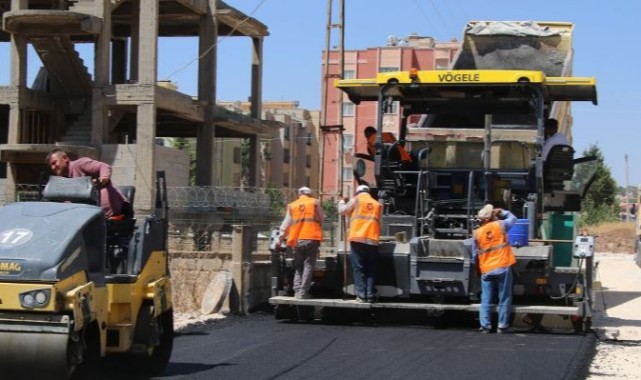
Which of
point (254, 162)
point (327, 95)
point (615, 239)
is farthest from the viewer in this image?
point (615, 239)

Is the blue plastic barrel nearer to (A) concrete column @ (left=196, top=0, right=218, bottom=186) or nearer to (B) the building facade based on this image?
(A) concrete column @ (left=196, top=0, right=218, bottom=186)

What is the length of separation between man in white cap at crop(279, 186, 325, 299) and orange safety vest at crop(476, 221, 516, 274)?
7.30 feet

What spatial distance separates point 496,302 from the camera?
1191cm

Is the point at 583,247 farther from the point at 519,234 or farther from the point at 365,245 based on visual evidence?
the point at 365,245

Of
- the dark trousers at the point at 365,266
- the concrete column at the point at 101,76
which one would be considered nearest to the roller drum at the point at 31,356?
the dark trousers at the point at 365,266

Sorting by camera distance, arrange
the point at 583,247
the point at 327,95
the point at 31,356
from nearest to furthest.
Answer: the point at 31,356 < the point at 583,247 < the point at 327,95

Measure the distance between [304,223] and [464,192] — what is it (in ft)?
6.93

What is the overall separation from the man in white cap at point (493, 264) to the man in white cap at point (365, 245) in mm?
1255

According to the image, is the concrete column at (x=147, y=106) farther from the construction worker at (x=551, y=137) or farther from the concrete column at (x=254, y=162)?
the construction worker at (x=551, y=137)

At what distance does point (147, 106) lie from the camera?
111 feet

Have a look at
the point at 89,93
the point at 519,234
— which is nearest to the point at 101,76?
the point at 89,93

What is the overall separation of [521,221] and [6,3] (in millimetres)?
30241

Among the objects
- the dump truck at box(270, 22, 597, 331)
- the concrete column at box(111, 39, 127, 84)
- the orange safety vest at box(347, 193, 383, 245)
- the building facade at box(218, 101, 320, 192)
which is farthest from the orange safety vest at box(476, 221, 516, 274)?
the building facade at box(218, 101, 320, 192)

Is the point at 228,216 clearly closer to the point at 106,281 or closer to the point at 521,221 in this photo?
the point at 521,221
